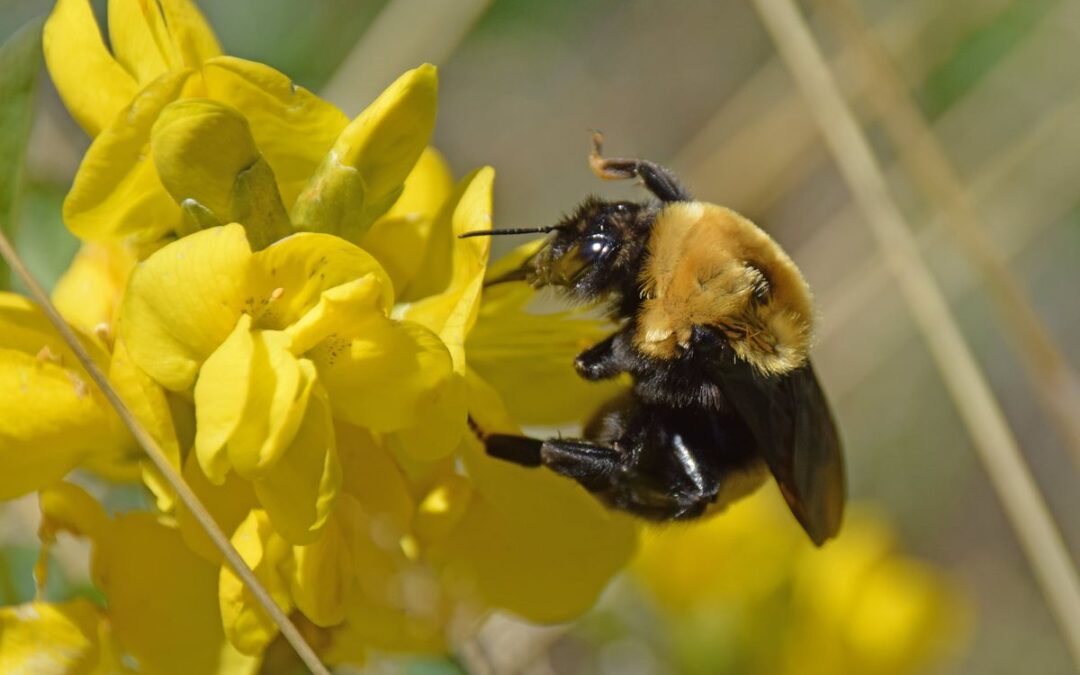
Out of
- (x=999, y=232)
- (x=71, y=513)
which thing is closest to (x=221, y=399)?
(x=71, y=513)

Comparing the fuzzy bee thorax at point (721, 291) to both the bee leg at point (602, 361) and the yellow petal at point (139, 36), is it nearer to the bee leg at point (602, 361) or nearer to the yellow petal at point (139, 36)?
the bee leg at point (602, 361)

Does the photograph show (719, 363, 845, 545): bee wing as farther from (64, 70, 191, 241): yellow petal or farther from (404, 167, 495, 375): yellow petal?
(64, 70, 191, 241): yellow petal

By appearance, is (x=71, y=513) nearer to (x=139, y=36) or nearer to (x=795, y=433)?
(x=139, y=36)

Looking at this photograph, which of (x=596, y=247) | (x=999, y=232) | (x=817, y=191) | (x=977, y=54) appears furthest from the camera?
(x=817, y=191)

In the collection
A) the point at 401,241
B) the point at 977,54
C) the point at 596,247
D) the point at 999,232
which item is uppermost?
the point at 401,241

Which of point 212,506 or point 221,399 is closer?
point 221,399

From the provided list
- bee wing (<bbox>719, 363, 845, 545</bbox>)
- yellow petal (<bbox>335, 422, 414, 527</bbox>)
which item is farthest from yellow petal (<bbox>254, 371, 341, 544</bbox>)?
bee wing (<bbox>719, 363, 845, 545</bbox>)

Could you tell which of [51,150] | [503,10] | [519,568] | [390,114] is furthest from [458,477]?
[503,10]

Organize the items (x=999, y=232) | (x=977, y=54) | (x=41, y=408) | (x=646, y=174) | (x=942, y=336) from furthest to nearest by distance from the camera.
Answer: (x=977, y=54), (x=999, y=232), (x=942, y=336), (x=646, y=174), (x=41, y=408)
